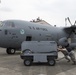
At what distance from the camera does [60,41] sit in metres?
20.2

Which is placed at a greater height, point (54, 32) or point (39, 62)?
point (54, 32)

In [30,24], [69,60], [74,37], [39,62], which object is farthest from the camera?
[74,37]

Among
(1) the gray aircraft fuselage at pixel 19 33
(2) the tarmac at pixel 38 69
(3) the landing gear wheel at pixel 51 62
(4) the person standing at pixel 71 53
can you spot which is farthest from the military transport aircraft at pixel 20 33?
(3) the landing gear wheel at pixel 51 62

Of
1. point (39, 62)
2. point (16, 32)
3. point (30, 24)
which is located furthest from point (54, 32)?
point (39, 62)

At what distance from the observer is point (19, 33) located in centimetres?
1853

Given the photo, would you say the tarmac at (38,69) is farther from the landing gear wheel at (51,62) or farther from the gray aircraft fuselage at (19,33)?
the gray aircraft fuselage at (19,33)

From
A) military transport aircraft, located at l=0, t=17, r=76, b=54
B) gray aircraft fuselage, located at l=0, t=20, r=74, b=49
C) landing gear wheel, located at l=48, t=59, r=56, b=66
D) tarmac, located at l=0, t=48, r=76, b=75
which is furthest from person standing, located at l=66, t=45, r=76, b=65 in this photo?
gray aircraft fuselage, located at l=0, t=20, r=74, b=49

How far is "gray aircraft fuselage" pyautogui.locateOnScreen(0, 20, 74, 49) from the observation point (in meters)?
18.0

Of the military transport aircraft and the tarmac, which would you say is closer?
the tarmac

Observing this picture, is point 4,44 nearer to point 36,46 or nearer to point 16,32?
point 16,32

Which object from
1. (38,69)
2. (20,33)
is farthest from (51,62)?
(20,33)

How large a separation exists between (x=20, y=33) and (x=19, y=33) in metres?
0.09

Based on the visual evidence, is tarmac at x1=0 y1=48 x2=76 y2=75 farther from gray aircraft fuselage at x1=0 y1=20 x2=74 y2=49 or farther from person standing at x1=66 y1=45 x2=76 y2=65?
gray aircraft fuselage at x1=0 y1=20 x2=74 y2=49

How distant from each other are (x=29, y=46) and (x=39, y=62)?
3.94 ft
